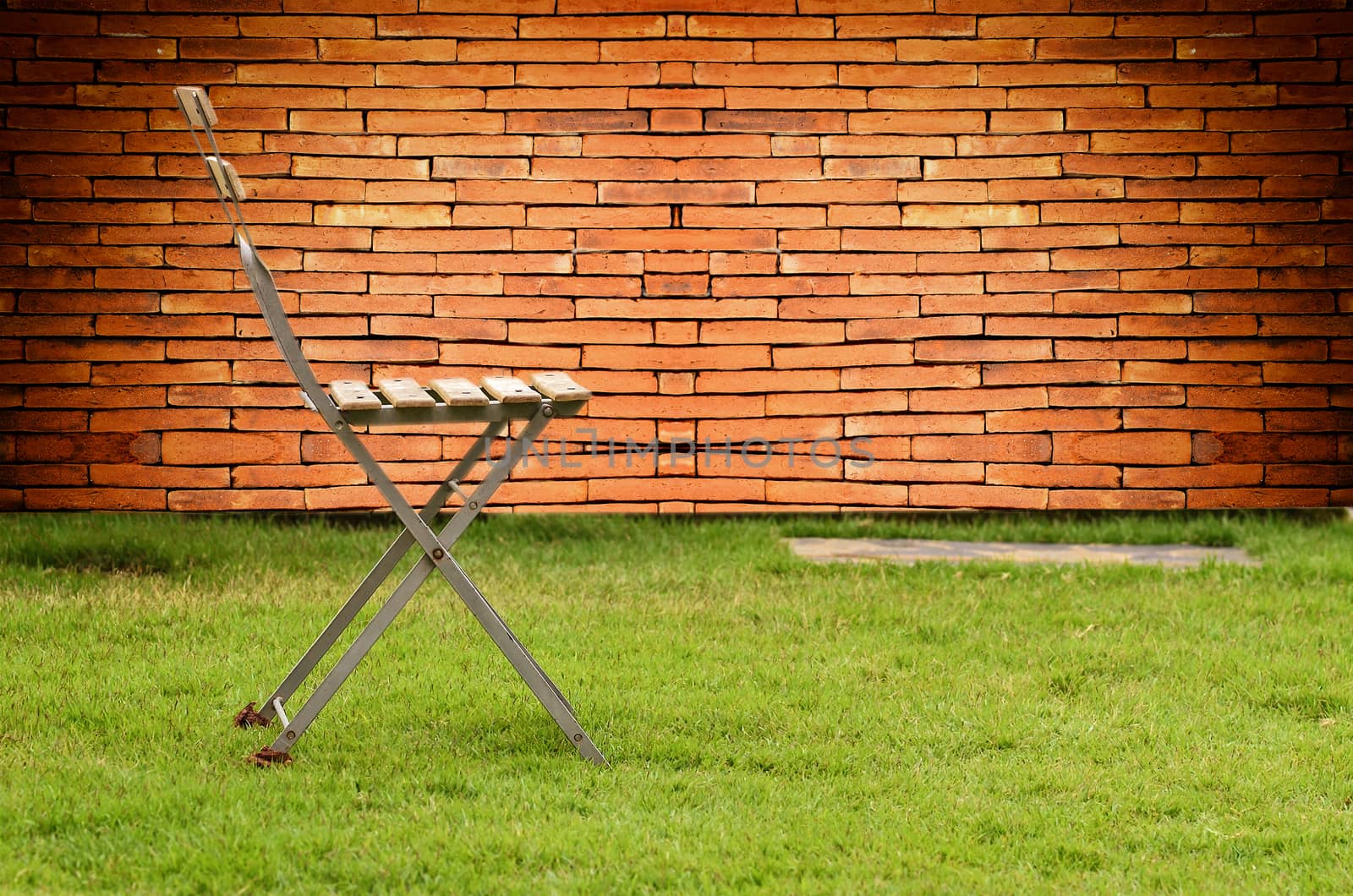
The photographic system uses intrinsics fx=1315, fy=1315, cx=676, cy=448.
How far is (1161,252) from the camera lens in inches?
249

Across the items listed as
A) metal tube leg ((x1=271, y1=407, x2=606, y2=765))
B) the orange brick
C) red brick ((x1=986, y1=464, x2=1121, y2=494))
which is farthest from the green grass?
the orange brick

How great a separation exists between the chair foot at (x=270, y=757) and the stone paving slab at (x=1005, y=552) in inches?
117

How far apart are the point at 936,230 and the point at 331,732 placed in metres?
4.01

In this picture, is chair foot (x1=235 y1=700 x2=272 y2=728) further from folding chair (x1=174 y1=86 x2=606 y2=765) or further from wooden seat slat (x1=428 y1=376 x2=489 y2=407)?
wooden seat slat (x1=428 y1=376 x2=489 y2=407)

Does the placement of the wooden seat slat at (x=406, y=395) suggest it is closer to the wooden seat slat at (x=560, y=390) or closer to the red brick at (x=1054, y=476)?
the wooden seat slat at (x=560, y=390)

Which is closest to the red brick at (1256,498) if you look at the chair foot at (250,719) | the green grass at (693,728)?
the green grass at (693,728)

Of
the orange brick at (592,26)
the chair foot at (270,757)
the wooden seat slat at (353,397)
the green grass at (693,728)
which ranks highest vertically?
the orange brick at (592,26)

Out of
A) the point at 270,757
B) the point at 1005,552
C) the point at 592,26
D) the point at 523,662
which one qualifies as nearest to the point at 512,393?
the point at 523,662

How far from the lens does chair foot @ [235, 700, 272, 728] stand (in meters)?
3.45

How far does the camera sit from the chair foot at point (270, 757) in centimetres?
312

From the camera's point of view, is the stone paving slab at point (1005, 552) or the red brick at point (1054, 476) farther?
the red brick at point (1054, 476)

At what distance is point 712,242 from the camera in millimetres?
6242

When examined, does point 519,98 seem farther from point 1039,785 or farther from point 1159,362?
point 1039,785

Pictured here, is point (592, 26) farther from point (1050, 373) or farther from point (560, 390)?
point (560, 390)
